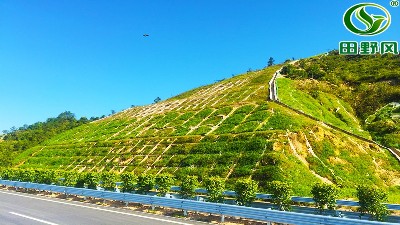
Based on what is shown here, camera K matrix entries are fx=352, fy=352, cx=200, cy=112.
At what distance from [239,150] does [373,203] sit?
20.1m

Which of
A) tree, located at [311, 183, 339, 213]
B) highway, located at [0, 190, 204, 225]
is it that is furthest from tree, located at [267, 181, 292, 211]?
highway, located at [0, 190, 204, 225]

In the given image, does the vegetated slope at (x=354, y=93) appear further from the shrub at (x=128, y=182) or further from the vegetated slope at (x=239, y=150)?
the shrub at (x=128, y=182)

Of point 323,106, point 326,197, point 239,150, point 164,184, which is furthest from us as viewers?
point 323,106

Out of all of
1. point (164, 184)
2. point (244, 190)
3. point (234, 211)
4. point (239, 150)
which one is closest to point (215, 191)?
point (244, 190)

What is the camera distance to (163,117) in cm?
6431

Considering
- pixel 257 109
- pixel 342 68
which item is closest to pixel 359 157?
pixel 257 109

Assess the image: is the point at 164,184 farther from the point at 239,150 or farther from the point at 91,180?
the point at 239,150

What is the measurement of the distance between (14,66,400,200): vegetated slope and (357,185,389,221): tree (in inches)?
357

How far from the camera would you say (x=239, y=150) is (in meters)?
37.3

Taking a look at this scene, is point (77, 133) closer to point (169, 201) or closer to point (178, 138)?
point (178, 138)

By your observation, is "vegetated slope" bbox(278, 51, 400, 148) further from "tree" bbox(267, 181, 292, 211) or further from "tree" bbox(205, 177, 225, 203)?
"tree" bbox(205, 177, 225, 203)

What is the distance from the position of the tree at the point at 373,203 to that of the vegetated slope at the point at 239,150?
907 cm

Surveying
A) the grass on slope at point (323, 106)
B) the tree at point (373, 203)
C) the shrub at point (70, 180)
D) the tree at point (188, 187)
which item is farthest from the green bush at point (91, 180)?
the grass on slope at point (323, 106)

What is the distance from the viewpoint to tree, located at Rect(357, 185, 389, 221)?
17.6 m
